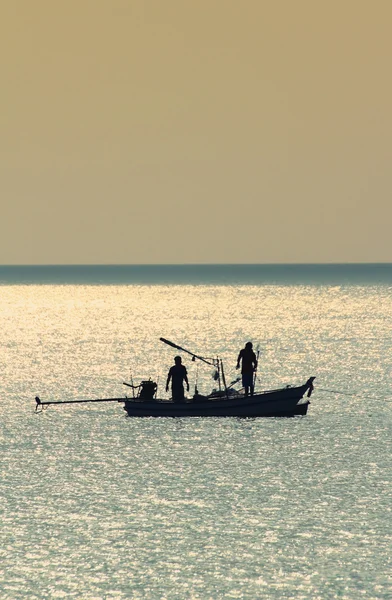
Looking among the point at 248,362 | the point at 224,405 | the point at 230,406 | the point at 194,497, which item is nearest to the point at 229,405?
the point at 230,406

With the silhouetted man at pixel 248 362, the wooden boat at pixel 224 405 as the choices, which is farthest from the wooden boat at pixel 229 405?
the silhouetted man at pixel 248 362

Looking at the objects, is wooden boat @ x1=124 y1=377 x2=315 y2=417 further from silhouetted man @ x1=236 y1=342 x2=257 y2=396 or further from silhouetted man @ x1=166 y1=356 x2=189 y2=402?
silhouetted man @ x1=236 y1=342 x2=257 y2=396

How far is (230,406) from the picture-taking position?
45844mm

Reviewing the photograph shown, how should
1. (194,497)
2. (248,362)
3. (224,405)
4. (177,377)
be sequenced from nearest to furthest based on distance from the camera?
(194,497)
(248,362)
(177,377)
(224,405)

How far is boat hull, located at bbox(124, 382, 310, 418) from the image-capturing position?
4569 cm

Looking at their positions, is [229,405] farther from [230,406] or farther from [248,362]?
[248,362]

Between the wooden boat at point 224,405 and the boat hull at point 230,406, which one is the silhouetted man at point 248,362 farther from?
the boat hull at point 230,406

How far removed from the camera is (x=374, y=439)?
41.8 meters

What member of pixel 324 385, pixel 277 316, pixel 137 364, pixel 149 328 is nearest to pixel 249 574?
pixel 324 385

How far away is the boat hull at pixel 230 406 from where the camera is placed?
45.7 meters

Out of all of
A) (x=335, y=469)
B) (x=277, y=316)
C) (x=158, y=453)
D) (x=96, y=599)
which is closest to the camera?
(x=96, y=599)

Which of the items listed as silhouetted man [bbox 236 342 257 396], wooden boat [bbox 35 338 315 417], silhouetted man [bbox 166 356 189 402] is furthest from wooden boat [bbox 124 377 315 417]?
silhouetted man [bbox 236 342 257 396]

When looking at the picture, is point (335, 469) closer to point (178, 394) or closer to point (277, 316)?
point (178, 394)

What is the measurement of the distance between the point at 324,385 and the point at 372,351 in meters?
25.7
